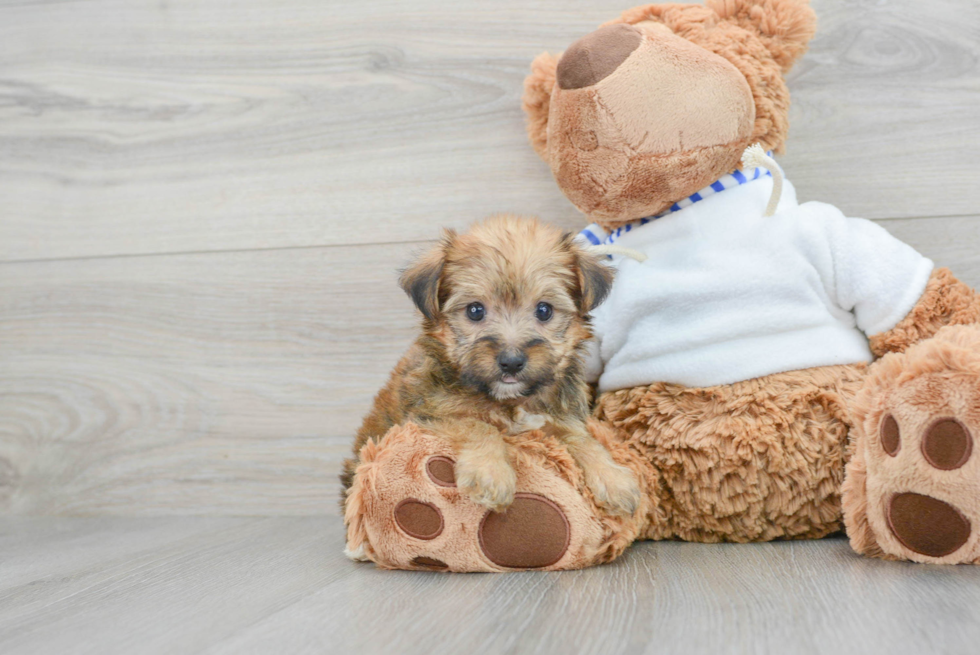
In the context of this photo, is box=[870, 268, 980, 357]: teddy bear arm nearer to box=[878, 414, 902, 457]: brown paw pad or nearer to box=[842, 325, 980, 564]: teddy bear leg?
box=[842, 325, 980, 564]: teddy bear leg

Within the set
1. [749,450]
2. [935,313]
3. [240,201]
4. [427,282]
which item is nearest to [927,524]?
[749,450]

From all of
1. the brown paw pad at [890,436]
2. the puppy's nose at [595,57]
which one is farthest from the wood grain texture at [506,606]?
the puppy's nose at [595,57]

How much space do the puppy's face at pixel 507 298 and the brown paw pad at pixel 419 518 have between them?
0.89ft

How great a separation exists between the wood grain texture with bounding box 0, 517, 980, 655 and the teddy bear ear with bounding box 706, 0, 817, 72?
1.21m

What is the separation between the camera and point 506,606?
141cm

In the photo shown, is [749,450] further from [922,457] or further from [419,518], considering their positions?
[419,518]

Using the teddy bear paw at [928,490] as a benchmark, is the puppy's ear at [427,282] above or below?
above

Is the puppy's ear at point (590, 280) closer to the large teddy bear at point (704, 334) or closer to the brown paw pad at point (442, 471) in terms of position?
the large teddy bear at point (704, 334)

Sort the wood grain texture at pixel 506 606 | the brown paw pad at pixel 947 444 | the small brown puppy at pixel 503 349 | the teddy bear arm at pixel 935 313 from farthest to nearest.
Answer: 1. the teddy bear arm at pixel 935 313
2. the small brown puppy at pixel 503 349
3. the brown paw pad at pixel 947 444
4. the wood grain texture at pixel 506 606

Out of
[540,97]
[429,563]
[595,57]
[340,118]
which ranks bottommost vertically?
[429,563]

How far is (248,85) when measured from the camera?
2.59 m

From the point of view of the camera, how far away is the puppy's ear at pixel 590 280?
5.80ft

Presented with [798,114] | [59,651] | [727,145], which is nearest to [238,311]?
[59,651]

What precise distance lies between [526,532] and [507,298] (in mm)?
496
